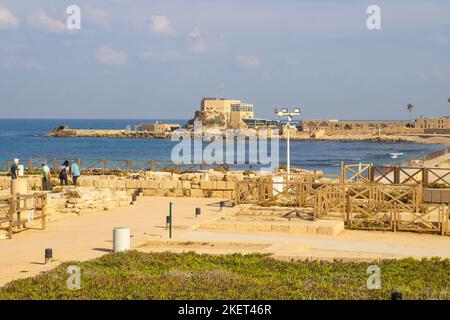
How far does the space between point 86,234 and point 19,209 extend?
73.5 inches

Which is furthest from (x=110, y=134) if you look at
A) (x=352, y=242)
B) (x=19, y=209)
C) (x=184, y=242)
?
(x=184, y=242)

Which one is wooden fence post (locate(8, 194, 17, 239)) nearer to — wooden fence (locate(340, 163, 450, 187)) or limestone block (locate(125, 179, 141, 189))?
wooden fence (locate(340, 163, 450, 187))

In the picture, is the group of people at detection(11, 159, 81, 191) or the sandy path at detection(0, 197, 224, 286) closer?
the sandy path at detection(0, 197, 224, 286)

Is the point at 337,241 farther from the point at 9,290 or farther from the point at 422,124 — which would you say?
the point at 422,124

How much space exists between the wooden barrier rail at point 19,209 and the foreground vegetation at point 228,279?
4580 millimetres

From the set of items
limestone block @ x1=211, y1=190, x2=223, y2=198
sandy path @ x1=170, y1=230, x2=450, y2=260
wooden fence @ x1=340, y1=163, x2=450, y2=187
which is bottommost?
sandy path @ x1=170, y1=230, x2=450, y2=260

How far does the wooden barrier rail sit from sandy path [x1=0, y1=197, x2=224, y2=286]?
314 millimetres

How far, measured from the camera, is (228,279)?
13055 mm

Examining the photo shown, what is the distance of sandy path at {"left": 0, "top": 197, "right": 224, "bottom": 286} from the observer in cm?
1531

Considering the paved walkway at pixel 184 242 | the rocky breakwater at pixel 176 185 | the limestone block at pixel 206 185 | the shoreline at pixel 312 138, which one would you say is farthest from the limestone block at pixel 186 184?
the shoreline at pixel 312 138

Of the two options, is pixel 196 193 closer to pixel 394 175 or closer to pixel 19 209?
pixel 394 175

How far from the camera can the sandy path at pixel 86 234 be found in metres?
15.3

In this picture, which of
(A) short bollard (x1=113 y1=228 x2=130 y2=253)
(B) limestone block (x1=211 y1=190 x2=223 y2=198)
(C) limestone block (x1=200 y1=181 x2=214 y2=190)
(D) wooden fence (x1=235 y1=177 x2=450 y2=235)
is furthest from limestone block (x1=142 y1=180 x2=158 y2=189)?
(A) short bollard (x1=113 y1=228 x2=130 y2=253)

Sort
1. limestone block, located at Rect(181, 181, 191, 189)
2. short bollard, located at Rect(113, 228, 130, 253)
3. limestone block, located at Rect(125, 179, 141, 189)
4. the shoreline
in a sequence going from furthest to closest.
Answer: the shoreline, limestone block, located at Rect(125, 179, 141, 189), limestone block, located at Rect(181, 181, 191, 189), short bollard, located at Rect(113, 228, 130, 253)
